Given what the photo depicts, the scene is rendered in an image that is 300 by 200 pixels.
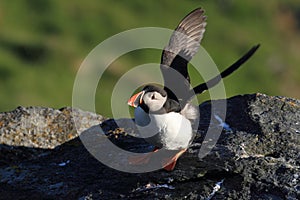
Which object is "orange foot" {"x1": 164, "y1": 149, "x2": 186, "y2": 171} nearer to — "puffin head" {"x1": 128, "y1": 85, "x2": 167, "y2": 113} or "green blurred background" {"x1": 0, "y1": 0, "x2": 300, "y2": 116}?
"puffin head" {"x1": 128, "y1": 85, "x2": 167, "y2": 113}

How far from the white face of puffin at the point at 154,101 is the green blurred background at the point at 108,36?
20.2 metres

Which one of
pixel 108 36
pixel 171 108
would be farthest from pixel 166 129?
pixel 108 36

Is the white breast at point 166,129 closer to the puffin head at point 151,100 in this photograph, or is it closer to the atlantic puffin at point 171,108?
the atlantic puffin at point 171,108

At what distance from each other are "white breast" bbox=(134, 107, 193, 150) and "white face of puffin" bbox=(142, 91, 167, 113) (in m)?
0.11

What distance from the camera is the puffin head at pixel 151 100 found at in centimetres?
989

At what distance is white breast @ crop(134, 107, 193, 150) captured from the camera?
31.8 feet

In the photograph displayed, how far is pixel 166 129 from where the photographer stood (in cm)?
968

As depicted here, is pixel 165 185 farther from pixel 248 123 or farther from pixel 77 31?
pixel 77 31

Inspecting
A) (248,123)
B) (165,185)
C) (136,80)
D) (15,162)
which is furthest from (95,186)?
(136,80)

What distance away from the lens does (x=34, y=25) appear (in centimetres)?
3825

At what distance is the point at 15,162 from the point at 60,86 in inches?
914

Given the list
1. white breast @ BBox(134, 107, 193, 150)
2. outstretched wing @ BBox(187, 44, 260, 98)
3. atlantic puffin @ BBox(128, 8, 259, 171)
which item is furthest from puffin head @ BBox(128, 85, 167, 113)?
outstretched wing @ BBox(187, 44, 260, 98)

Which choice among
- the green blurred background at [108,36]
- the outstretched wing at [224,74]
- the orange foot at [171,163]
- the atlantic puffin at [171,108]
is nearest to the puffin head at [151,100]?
the atlantic puffin at [171,108]

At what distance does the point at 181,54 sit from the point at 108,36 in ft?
91.6
